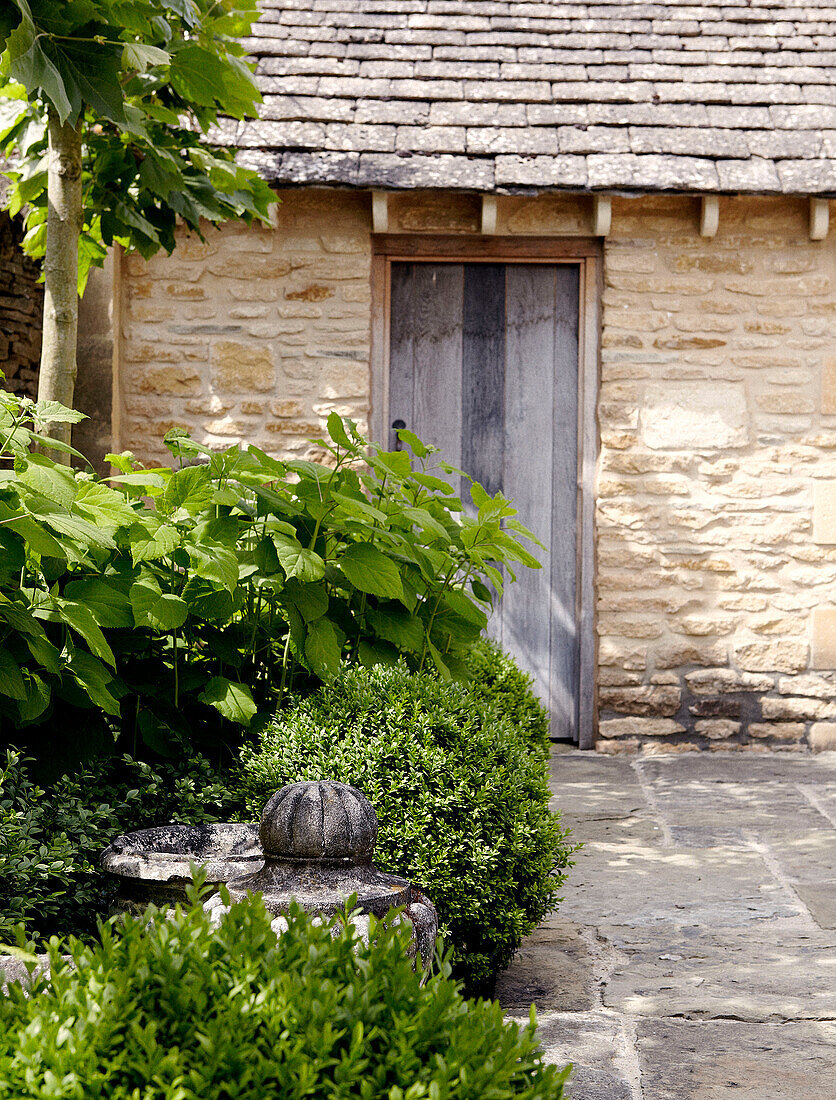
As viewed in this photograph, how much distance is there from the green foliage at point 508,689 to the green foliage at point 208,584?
798 mm

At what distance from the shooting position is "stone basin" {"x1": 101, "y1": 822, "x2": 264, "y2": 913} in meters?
2.03

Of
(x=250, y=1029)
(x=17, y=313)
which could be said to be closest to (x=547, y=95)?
(x=17, y=313)

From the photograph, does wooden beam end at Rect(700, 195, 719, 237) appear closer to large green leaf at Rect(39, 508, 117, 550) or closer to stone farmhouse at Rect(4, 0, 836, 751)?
stone farmhouse at Rect(4, 0, 836, 751)

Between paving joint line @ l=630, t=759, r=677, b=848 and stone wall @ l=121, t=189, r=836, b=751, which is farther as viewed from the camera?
stone wall @ l=121, t=189, r=836, b=751

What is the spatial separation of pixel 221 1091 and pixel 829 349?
5.42m

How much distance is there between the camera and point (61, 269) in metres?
3.26

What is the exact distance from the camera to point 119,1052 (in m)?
1.15

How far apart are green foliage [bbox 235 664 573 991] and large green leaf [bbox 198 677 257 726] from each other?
0.08m

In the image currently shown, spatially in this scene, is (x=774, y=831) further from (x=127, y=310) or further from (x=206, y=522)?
(x=127, y=310)

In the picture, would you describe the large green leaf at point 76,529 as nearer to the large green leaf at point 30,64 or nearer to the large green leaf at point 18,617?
the large green leaf at point 18,617

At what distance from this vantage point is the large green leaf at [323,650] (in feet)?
8.33

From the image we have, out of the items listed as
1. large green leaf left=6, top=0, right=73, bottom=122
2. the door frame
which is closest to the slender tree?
large green leaf left=6, top=0, right=73, bottom=122

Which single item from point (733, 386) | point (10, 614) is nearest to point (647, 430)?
point (733, 386)

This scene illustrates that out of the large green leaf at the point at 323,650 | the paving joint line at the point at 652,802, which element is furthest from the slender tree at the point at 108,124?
the paving joint line at the point at 652,802
